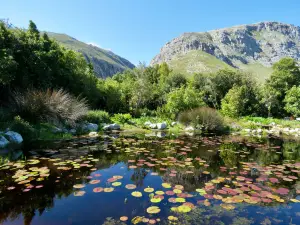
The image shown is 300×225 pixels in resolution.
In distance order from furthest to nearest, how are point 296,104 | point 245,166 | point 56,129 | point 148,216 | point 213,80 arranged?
point 213,80 → point 296,104 → point 56,129 → point 245,166 → point 148,216

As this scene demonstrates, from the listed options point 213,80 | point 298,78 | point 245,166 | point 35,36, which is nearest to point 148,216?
point 245,166

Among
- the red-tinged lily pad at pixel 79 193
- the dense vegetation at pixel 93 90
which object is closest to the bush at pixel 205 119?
the dense vegetation at pixel 93 90

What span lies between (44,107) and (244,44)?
438ft

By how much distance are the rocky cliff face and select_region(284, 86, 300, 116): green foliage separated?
Answer: 75.6m

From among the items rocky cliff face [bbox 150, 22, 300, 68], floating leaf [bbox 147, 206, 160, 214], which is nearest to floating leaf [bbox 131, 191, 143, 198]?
floating leaf [bbox 147, 206, 160, 214]

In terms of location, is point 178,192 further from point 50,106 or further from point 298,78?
point 298,78

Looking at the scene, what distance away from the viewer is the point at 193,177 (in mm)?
4539

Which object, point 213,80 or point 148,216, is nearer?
point 148,216

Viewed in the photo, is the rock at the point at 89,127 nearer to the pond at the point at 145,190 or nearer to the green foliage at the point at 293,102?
the pond at the point at 145,190

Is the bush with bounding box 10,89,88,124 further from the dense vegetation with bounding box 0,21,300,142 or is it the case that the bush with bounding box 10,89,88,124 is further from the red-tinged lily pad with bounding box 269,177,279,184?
the red-tinged lily pad with bounding box 269,177,279,184

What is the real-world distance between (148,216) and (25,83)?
38.6 feet

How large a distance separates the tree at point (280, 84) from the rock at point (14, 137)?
24981 mm

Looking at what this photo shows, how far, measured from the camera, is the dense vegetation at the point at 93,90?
32.6 feet

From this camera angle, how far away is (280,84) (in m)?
27.4
